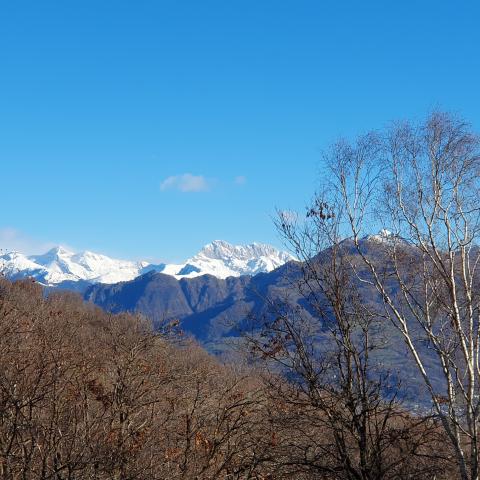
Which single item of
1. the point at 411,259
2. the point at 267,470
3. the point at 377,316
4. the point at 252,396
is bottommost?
the point at 267,470

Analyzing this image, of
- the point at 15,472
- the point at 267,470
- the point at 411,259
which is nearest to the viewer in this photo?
the point at 15,472

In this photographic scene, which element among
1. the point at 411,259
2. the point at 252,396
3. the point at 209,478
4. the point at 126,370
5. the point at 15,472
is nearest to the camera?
the point at 15,472

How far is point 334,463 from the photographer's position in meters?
13.4

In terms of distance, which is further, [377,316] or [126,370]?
[377,316]

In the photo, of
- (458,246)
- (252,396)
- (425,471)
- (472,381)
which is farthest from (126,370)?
(458,246)

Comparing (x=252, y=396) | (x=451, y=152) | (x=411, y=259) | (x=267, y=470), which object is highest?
(x=451, y=152)

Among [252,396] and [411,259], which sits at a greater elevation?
[411,259]

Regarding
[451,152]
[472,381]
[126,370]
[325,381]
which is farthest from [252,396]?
[451,152]

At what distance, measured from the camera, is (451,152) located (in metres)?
16.1

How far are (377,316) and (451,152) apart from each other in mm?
5323

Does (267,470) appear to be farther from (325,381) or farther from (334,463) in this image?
(325,381)

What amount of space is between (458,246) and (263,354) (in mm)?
6217

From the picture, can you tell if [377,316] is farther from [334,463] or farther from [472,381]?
[334,463]

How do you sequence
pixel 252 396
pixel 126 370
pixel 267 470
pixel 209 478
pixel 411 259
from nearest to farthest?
pixel 209 478 → pixel 126 370 → pixel 267 470 → pixel 252 396 → pixel 411 259
